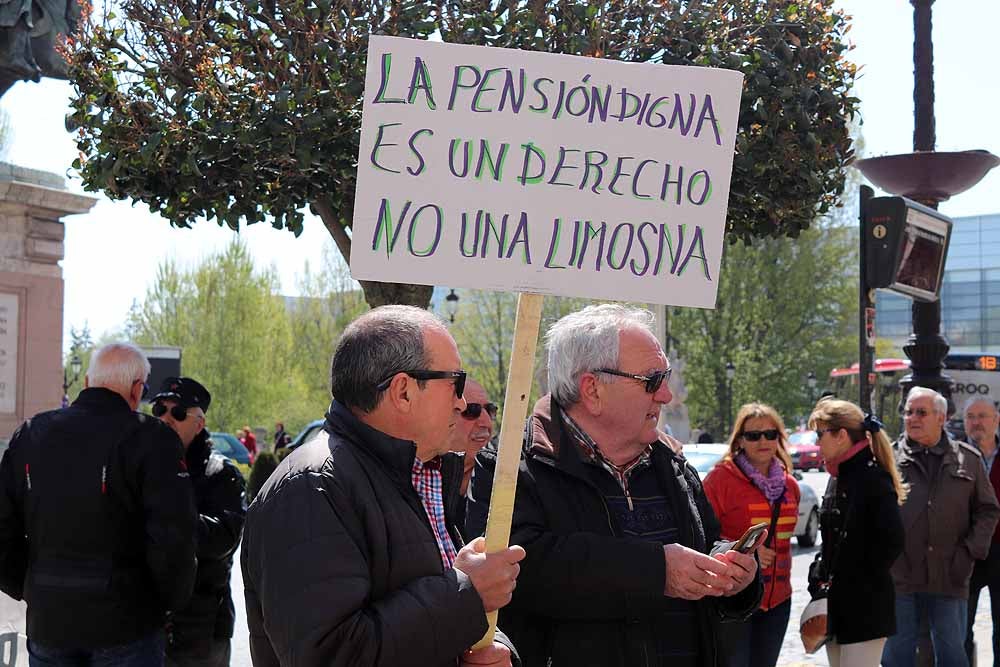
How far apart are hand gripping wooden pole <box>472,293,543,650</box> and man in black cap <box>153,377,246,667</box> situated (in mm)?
2591

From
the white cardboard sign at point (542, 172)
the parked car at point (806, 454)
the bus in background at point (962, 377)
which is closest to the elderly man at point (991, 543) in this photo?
the bus in background at point (962, 377)

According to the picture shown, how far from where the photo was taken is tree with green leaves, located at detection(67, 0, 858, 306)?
4.74 meters

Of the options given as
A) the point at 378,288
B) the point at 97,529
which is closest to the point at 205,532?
the point at 97,529

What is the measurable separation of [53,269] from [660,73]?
665 cm

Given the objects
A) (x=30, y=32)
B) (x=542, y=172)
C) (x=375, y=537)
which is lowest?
(x=375, y=537)

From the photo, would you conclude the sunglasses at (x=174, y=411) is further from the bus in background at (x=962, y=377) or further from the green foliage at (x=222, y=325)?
the green foliage at (x=222, y=325)

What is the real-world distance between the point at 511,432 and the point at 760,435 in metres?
3.46

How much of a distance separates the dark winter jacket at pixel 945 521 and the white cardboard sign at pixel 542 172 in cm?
422

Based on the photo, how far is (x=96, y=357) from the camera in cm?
436

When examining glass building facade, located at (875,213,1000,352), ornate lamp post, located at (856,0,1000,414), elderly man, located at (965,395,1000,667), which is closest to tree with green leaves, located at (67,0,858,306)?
ornate lamp post, located at (856,0,1000,414)

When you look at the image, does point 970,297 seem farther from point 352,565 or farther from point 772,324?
point 352,565

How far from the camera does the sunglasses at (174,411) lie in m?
5.07

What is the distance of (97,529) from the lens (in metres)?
4.11

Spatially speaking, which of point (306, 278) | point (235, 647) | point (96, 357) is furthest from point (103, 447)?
point (306, 278)
